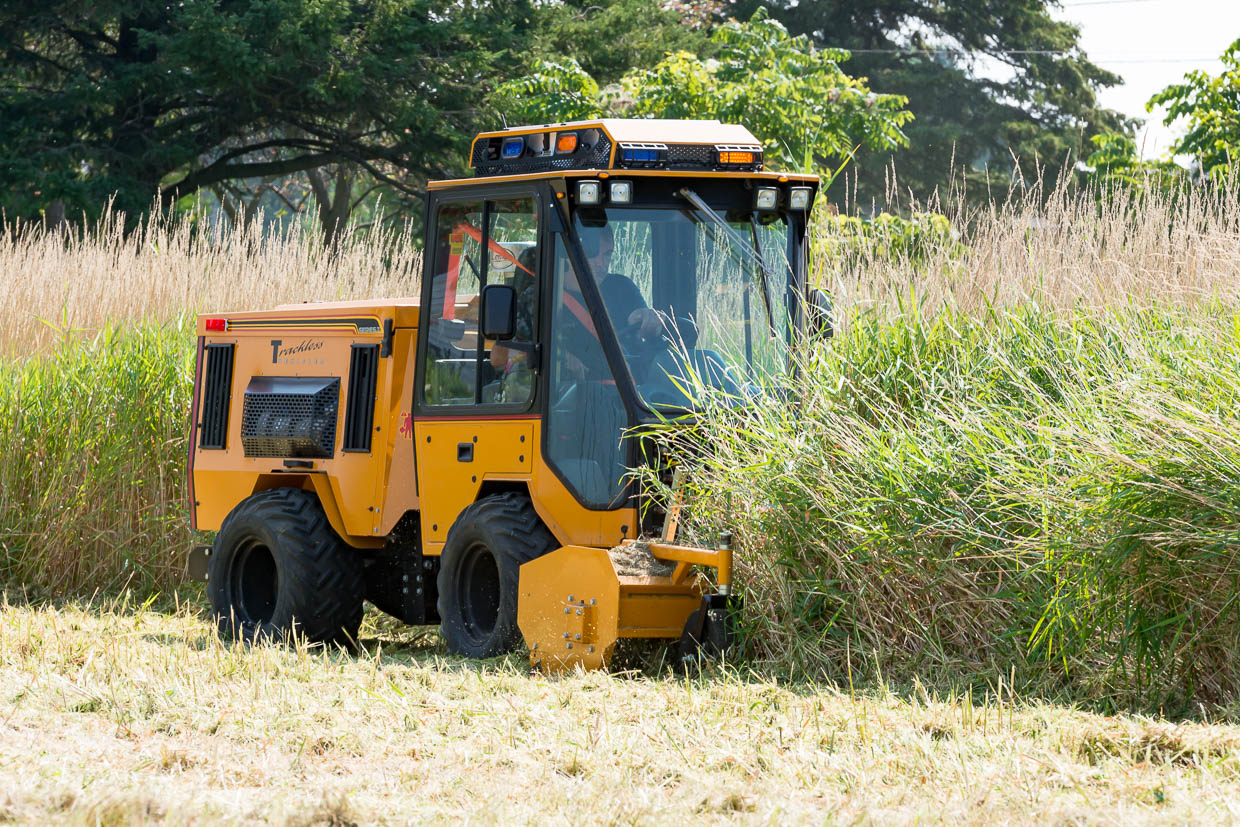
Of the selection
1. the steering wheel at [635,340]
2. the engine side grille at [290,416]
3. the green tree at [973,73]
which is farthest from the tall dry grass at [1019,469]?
the green tree at [973,73]

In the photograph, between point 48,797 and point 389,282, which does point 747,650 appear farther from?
point 389,282

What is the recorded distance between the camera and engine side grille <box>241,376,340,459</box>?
8.14m

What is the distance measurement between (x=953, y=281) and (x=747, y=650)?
8.67 ft

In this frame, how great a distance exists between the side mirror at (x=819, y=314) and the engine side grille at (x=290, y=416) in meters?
2.54

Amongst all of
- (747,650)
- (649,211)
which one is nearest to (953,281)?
(649,211)

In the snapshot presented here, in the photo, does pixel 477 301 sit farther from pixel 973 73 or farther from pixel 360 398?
pixel 973 73

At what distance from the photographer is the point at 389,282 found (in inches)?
504

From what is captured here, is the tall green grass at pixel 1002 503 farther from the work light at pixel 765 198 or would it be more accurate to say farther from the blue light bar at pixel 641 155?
the blue light bar at pixel 641 155

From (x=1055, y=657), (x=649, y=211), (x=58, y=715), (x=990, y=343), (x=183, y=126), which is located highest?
(x=183, y=126)

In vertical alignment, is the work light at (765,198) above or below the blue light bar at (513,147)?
below

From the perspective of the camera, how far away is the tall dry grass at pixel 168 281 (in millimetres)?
11773

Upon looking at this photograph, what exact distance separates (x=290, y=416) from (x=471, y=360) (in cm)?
152

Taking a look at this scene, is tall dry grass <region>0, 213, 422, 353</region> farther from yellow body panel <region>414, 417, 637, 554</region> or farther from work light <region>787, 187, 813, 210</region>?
work light <region>787, 187, 813, 210</region>

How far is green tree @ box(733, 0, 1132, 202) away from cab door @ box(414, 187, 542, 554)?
86.6ft
